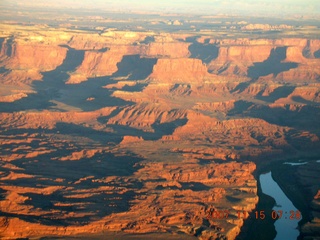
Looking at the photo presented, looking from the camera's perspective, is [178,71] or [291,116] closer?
[291,116]

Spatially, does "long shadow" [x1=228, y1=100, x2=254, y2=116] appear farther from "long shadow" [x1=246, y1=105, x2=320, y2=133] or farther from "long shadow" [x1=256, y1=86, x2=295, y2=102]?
"long shadow" [x1=256, y1=86, x2=295, y2=102]

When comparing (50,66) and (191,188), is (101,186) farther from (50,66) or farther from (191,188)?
(50,66)

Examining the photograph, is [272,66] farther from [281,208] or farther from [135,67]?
[281,208]

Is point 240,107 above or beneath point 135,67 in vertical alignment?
above

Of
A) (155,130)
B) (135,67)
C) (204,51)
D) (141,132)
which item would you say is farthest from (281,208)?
(204,51)

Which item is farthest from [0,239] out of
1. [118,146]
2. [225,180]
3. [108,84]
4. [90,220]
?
[108,84]

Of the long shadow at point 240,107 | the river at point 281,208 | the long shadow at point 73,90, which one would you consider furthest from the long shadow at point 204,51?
the river at point 281,208

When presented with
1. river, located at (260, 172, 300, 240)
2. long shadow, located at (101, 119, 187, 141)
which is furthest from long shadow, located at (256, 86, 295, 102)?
river, located at (260, 172, 300, 240)
